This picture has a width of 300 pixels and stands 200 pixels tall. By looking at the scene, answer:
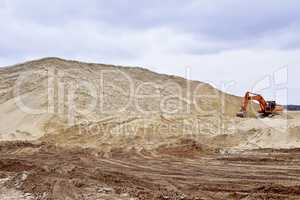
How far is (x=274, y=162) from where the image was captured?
56.7 ft

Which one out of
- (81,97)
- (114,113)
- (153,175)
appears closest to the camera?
(153,175)

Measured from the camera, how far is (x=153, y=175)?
13.9 metres

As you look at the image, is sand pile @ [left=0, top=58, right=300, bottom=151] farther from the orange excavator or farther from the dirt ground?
the dirt ground

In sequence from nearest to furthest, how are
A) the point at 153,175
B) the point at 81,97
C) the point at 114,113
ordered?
1. the point at 153,175
2. the point at 114,113
3. the point at 81,97

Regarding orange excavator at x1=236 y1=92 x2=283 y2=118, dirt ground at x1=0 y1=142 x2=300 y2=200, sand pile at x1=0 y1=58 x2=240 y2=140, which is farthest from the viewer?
orange excavator at x1=236 y1=92 x2=283 y2=118

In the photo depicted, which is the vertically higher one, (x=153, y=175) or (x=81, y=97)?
(x=81, y=97)

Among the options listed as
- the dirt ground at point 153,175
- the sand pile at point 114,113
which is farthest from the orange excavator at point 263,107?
the dirt ground at point 153,175

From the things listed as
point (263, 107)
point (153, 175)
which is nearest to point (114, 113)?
point (263, 107)

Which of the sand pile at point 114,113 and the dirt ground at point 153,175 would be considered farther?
the sand pile at point 114,113

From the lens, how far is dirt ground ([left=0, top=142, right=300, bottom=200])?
10656 millimetres

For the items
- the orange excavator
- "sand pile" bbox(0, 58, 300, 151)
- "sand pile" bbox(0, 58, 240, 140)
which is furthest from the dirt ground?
the orange excavator

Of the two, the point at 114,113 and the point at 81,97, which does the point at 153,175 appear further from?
the point at 81,97

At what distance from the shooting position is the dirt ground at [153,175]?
10.7m

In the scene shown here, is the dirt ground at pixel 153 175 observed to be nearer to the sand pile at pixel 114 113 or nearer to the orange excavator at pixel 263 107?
the sand pile at pixel 114 113
